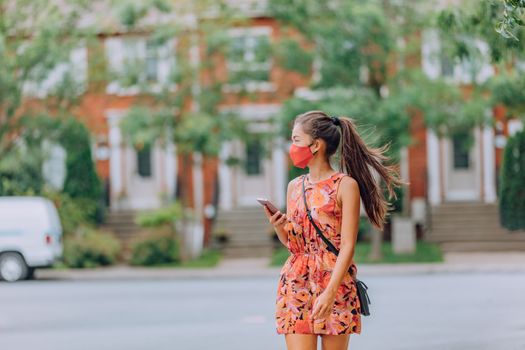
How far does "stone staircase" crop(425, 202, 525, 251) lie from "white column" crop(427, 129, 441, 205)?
1.11ft

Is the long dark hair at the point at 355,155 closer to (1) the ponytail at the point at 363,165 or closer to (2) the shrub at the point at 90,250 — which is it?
(1) the ponytail at the point at 363,165

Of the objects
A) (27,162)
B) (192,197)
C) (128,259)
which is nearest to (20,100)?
(27,162)

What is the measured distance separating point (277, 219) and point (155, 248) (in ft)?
66.0

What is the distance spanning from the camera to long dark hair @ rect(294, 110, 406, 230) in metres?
5.24

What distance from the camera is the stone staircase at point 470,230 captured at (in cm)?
2580

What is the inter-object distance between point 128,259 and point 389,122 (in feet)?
26.1

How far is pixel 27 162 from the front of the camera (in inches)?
1066

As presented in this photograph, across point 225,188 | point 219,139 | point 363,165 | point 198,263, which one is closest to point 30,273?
point 198,263

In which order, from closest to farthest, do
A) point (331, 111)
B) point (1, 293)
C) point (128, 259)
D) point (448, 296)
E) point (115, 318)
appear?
point (115, 318) < point (448, 296) < point (1, 293) < point (331, 111) < point (128, 259)

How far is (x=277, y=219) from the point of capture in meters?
5.11

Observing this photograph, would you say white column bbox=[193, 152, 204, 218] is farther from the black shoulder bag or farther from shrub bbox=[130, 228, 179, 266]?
the black shoulder bag

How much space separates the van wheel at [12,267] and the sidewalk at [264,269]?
96 centimetres

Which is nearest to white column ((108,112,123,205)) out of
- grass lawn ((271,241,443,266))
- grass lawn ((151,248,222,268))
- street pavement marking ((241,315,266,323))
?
grass lawn ((151,248,222,268))

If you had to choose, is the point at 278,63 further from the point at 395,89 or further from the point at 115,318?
the point at 115,318
